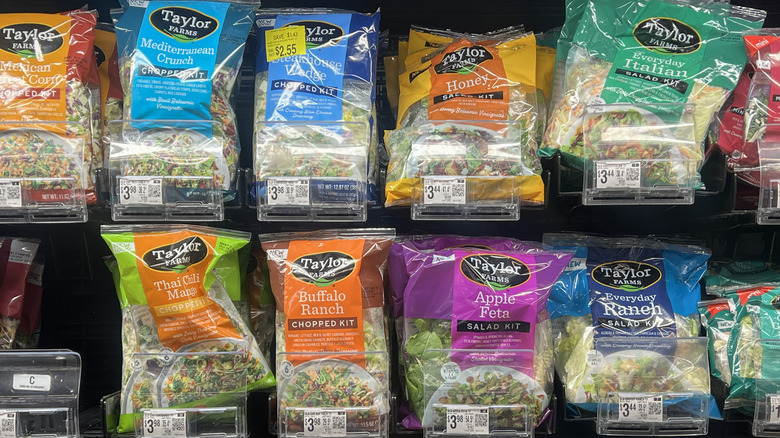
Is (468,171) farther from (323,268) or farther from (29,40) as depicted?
(29,40)

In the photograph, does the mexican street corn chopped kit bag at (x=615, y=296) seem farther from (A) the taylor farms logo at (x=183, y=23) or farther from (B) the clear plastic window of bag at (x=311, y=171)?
(A) the taylor farms logo at (x=183, y=23)

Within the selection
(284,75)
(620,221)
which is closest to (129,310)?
(284,75)

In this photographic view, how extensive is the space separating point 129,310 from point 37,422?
0.27 m

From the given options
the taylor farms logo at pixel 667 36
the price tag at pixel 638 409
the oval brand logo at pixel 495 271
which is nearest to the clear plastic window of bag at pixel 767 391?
the price tag at pixel 638 409

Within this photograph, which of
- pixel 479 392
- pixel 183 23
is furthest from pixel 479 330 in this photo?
pixel 183 23

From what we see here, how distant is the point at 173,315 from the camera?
4.26 feet

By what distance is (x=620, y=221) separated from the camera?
5.68 ft

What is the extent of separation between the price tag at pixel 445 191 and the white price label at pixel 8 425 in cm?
92

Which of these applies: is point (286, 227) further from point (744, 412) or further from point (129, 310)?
point (744, 412)

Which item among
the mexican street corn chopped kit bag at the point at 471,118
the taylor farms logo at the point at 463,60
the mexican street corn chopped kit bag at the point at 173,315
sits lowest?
the mexican street corn chopped kit bag at the point at 173,315

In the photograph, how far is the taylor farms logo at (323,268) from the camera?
51.9 inches

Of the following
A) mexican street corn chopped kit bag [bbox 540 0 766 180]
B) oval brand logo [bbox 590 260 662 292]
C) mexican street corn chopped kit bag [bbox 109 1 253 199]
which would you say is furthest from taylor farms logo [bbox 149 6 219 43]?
oval brand logo [bbox 590 260 662 292]

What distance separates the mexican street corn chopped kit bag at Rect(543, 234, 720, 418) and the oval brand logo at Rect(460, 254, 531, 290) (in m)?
0.17

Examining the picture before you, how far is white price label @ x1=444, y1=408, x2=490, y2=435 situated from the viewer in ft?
4.05
